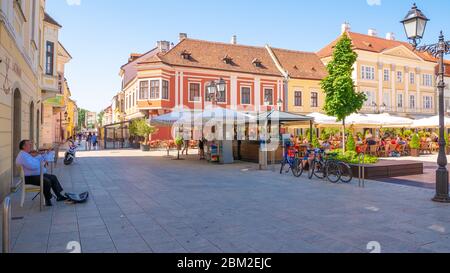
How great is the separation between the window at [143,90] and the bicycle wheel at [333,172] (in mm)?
23045

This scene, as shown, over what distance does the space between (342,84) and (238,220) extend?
1228cm

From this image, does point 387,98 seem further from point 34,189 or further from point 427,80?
point 34,189

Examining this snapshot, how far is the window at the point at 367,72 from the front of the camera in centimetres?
4026

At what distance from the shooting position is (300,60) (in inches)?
1603

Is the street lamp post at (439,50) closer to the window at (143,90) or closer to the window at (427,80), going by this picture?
the window at (143,90)

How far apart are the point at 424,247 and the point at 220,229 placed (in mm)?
2815

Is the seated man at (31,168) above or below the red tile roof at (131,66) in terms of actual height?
below

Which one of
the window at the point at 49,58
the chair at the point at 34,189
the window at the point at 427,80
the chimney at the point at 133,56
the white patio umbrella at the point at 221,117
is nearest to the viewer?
the chair at the point at 34,189

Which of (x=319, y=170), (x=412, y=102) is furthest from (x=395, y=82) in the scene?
(x=319, y=170)

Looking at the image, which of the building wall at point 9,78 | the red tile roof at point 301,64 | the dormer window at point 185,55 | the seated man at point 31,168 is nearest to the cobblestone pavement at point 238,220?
the seated man at point 31,168

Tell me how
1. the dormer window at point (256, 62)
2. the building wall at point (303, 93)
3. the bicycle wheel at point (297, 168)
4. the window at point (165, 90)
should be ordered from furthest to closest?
the building wall at point (303, 93), the dormer window at point (256, 62), the window at point (165, 90), the bicycle wheel at point (297, 168)

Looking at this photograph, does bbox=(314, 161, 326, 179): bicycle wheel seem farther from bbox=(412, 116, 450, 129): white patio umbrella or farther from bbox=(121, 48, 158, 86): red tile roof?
bbox=(121, 48, 158, 86): red tile roof

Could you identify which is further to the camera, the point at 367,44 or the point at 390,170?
the point at 367,44

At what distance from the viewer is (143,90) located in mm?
30641
